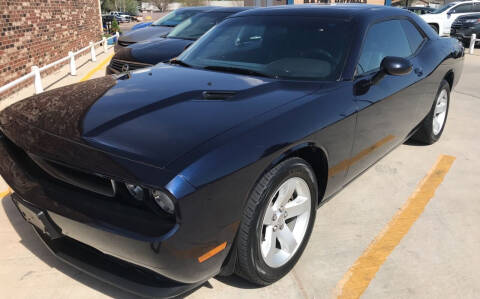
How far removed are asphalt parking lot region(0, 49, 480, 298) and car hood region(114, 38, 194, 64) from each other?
3177 millimetres

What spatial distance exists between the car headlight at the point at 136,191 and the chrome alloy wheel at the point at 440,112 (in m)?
3.95

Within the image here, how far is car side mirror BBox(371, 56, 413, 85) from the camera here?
10.4 feet

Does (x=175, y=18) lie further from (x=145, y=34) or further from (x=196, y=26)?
(x=196, y=26)

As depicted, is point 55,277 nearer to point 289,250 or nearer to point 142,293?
point 142,293

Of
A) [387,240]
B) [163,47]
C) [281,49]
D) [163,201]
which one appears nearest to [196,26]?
[163,47]

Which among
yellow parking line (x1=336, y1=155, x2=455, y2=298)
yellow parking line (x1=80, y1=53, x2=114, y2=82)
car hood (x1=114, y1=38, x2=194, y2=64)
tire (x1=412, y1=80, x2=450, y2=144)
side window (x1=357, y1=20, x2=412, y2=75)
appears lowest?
yellow parking line (x1=336, y1=155, x2=455, y2=298)

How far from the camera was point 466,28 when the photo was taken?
16.1 metres

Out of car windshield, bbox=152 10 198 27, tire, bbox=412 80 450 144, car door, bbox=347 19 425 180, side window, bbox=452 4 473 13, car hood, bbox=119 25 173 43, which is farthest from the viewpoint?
side window, bbox=452 4 473 13

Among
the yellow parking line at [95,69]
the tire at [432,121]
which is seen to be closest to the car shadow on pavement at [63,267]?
the tire at [432,121]

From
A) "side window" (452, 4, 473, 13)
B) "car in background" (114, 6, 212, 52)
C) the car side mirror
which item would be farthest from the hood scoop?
"side window" (452, 4, 473, 13)

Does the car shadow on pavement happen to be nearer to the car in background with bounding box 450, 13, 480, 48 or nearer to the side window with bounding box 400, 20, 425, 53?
the side window with bounding box 400, 20, 425, 53

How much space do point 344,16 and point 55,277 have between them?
288 centimetres

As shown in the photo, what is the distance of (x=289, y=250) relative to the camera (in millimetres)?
2654

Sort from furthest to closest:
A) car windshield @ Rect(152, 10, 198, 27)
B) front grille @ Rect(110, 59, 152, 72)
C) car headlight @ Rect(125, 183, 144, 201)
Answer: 1. car windshield @ Rect(152, 10, 198, 27)
2. front grille @ Rect(110, 59, 152, 72)
3. car headlight @ Rect(125, 183, 144, 201)
